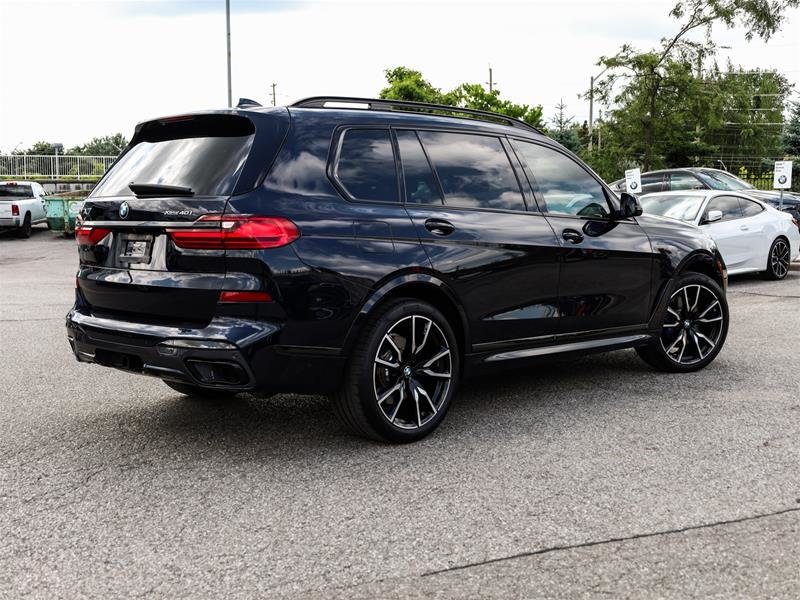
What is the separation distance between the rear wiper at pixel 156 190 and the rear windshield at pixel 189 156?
0.12 feet

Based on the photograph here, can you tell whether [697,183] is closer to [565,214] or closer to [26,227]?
[565,214]

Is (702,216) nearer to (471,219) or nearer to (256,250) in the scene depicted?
→ (471,219)

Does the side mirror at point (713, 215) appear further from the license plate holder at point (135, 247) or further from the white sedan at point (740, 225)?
the license plate holder at point (135, 247)

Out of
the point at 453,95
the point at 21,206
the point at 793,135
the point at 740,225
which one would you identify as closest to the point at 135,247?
the point at 740,225

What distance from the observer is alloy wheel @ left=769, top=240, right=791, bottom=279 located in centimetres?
1459

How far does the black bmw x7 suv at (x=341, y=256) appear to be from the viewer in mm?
4645

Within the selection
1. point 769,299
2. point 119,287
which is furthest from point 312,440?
point 769,299

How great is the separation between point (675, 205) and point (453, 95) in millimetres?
31684

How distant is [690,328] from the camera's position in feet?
23.6

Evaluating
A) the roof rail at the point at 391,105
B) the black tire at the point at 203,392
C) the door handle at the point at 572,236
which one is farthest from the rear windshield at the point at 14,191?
the door handle at the point at 572,236

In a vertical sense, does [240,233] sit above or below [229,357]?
above

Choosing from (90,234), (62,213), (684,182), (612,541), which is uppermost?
(684,182)

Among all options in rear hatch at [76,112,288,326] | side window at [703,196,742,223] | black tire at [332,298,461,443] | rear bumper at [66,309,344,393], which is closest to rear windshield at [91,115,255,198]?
rear hatch at [76,112,288,326]

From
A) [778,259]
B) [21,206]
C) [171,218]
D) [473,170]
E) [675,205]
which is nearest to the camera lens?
[171,218]
